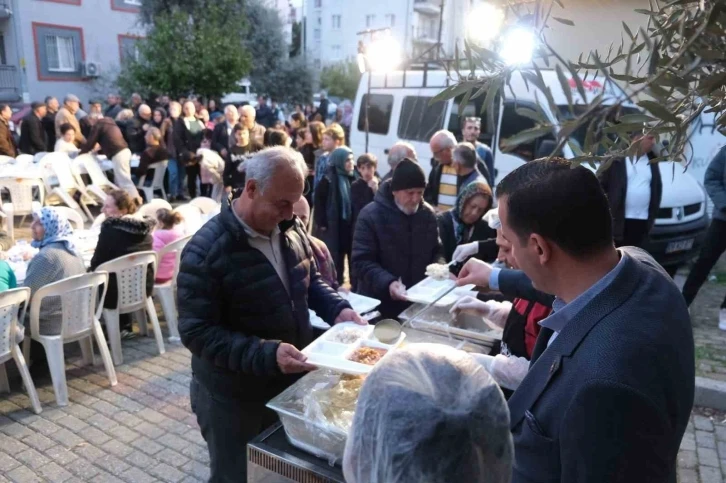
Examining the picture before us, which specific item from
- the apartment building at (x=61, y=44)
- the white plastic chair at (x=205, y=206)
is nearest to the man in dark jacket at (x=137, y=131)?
the white plastic chair at (x=205, y=206)

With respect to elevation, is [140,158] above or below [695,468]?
above

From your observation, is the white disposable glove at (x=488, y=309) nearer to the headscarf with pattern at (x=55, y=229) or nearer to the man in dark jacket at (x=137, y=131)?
the headscarf with pattern at (x=55, y=229)

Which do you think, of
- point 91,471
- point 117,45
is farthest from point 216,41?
point 91,471

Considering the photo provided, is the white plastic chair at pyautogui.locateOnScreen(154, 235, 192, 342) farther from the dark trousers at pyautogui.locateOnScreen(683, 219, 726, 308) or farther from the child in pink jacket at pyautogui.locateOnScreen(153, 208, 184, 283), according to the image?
the dark trousers at pyautogui.locateOnScreen(683, 219, 726, 308)

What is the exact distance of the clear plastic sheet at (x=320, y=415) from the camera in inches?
72.5

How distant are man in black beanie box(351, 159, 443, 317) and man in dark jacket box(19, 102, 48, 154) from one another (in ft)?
33.5

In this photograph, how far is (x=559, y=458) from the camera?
1.29 metres

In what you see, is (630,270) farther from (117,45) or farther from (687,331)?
(117,45)

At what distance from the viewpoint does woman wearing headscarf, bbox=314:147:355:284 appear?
221 inches

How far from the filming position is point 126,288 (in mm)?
4879

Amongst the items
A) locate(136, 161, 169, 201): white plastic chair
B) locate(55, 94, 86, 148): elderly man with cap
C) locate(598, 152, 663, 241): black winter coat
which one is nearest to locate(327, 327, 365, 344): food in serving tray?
locate(598, 152, 663, 241): black winter coat

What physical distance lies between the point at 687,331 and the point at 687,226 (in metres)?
5.93

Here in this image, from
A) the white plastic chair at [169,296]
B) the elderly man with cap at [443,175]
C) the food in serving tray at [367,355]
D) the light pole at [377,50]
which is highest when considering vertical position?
the light pole at [377,50]

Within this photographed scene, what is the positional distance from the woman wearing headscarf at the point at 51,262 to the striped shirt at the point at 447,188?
3.48m
